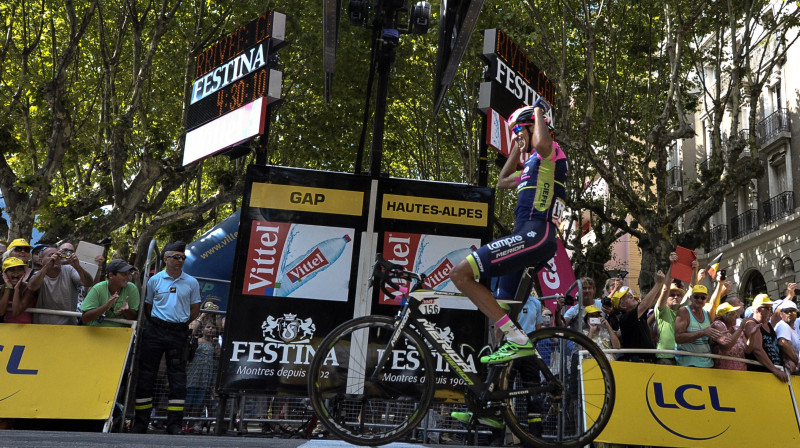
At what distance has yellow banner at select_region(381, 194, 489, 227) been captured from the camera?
8.91 meters

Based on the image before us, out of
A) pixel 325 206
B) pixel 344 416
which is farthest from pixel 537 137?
pixel 325 206

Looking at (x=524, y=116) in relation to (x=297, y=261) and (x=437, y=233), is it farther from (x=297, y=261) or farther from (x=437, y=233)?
(x=297, y=261)

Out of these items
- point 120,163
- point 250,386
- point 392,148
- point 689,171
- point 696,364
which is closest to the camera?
point 250,386

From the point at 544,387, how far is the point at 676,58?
1357 centimetres

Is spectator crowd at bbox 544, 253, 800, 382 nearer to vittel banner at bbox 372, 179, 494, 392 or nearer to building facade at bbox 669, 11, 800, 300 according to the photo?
vittel banner at bbox 372, 179, 494, 392

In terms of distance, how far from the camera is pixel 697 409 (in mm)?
9117

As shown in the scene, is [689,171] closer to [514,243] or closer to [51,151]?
[51,151]

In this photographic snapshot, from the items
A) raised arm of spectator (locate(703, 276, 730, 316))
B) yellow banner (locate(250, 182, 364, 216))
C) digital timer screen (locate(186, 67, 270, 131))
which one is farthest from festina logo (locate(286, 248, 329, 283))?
raised arm of spectator (locate(703, 276, 730, 316))

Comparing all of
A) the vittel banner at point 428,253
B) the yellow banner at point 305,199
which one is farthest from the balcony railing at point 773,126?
the yellow banner at point 305,199

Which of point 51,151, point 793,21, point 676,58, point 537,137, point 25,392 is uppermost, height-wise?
point 793,21

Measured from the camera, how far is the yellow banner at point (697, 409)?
352 inches

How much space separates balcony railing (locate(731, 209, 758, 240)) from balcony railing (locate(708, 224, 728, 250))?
0.63m

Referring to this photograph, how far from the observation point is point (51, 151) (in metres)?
16.9

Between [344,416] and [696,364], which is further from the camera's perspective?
[696,364]
